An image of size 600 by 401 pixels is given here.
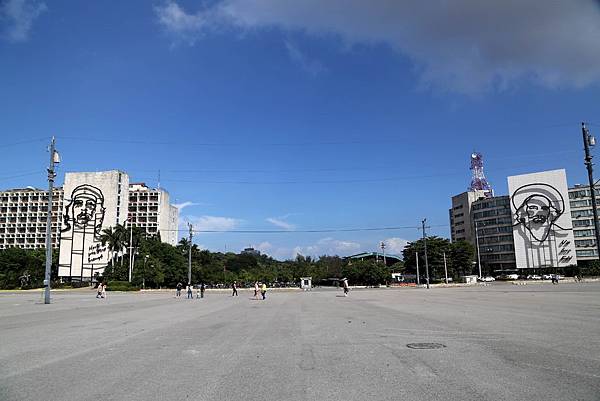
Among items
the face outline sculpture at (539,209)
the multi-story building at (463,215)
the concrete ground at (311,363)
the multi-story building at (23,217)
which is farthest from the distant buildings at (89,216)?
the concrete ground at (311,363)

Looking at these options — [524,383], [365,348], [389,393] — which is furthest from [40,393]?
[524,383]

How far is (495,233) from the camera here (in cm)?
14338

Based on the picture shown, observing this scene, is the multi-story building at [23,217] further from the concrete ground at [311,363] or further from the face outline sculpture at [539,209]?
the concrete ground at [311,363]

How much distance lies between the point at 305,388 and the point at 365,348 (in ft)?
12.6

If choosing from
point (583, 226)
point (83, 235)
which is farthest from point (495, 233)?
point (83, 235)

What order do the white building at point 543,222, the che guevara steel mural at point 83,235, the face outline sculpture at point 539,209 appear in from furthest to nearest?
the che guevara steel mural at point 83,235
the face outline sculpture at point 539,209
the white building at point 543,222

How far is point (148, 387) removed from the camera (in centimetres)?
698

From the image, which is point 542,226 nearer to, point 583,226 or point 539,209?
point 539,209

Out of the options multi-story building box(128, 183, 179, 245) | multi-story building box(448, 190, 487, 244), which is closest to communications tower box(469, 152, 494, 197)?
multi-story building box(448, 190, 487, 244)

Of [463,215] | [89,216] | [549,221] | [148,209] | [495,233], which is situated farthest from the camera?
[463,215]

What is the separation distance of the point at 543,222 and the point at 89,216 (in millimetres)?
120166

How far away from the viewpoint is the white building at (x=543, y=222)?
11962 centimetres

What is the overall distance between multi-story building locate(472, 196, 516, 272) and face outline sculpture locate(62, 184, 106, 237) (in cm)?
10711

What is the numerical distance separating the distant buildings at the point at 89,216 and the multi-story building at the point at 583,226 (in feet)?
384
